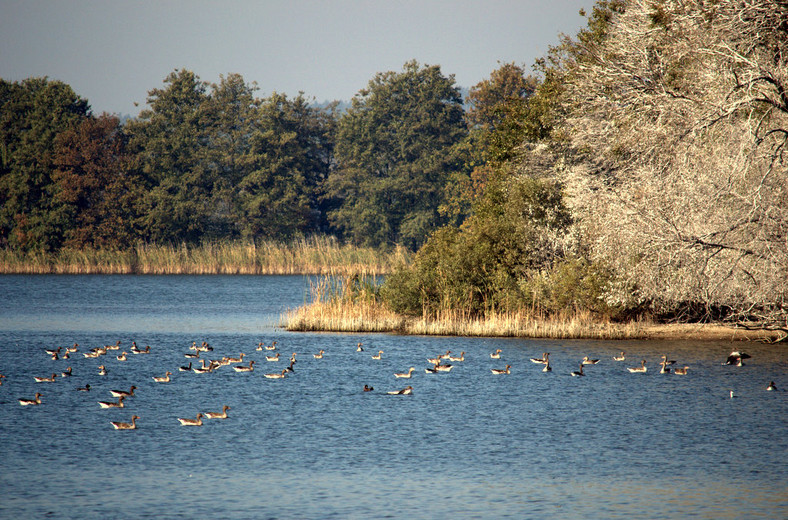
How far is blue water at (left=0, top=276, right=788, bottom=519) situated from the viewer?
14.2 metres

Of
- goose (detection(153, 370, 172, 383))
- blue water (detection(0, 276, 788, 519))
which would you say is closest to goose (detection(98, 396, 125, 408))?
blue water (detection(0, 276, 788, 519))

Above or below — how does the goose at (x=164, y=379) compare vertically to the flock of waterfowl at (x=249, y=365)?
below

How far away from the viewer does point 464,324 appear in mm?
36375

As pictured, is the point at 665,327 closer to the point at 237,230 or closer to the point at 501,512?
the point at 501,512

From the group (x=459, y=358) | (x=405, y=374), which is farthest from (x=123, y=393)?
(x=459, y=358)

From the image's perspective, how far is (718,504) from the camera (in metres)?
14.0

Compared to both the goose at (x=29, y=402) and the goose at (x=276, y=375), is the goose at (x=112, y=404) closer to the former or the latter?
the goose at (x=29, y=402)

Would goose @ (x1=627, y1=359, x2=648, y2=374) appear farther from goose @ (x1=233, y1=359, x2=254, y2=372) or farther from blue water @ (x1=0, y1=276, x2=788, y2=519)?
goose @ (x1=233, y1=359, x2=254, y2=372)

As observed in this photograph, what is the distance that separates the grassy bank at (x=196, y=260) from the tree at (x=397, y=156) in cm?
681

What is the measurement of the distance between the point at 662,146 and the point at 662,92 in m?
1.87

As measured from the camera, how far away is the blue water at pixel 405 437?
14.2 meters

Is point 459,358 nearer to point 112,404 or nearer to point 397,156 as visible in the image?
point 112,404

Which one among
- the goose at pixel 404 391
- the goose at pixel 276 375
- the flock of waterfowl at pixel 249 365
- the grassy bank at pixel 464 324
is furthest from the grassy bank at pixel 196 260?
the goose at pixel 404 391

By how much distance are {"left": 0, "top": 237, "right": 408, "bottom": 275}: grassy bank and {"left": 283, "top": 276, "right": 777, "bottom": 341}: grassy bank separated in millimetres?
36351
